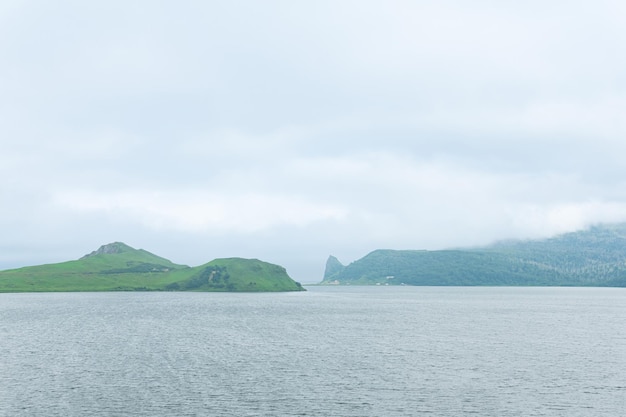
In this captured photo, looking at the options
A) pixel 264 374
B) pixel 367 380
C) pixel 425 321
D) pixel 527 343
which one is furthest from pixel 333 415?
pixel 425 321

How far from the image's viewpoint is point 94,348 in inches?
4373

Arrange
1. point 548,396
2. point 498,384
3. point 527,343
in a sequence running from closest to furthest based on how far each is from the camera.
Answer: point 548,396
point 498,384
point 527,343

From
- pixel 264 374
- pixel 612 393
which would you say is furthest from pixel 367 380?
pixel 612 393

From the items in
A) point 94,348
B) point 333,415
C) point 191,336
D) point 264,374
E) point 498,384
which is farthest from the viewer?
point 191,336

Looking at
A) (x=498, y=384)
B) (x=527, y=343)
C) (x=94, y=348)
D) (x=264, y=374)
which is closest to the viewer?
(x=498, y=384)

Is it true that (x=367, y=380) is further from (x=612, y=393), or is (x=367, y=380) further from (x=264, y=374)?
(x=612, y=393)

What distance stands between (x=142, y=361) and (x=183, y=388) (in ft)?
84.6

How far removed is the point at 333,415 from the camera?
60.6 metres

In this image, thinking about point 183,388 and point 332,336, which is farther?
point 332,336

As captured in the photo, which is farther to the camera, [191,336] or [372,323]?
[372,323]

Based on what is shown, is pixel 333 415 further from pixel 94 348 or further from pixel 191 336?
pixel 191 336

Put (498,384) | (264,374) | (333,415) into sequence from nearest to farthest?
(333,415) < (498,384) < (264,374)

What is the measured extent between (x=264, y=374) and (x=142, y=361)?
2761 centimetres

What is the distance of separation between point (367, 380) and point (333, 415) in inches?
778
